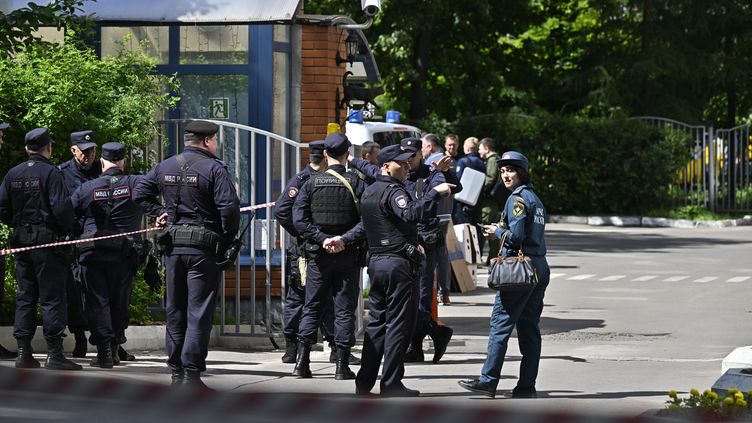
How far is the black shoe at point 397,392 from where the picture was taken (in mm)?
9617

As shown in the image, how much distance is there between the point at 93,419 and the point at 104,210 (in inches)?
108

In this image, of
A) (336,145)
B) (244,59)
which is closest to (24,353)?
(336,145)

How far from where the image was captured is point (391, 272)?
9.69 meters

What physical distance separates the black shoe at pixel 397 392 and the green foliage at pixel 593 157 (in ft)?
75.1

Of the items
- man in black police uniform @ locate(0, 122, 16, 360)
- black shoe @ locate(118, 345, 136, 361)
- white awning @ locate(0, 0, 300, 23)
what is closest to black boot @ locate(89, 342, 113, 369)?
black shoe @ locate(118, 345, 136, 361)

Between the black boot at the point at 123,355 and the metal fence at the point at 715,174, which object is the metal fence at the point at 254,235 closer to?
the black boot at the point at 123,355

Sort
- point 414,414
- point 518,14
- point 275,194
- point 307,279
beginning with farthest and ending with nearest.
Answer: point 518,14
point 275,194
point 307,279
point 414,414

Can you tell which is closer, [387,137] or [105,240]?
[105,240]

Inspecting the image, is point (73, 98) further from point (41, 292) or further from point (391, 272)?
point (391, 272)

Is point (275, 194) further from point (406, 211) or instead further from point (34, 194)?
point (406, 211)

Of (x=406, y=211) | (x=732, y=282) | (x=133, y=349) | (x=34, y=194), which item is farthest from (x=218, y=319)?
(x=732, y=282)

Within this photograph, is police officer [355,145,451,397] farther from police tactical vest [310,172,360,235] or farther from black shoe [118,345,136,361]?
black shoe [118,345,136,361]

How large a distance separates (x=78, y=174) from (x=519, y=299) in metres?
3.78

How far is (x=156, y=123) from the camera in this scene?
12.5 meters
